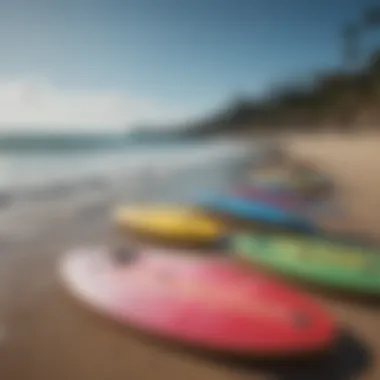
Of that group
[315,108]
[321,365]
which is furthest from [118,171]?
[321,365]

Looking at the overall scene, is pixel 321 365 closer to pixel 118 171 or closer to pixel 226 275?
pixel 226 275

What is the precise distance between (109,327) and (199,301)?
0.18 m

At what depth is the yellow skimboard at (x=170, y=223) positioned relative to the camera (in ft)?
4.28

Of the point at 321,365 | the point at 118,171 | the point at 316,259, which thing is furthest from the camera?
the point at 118,171

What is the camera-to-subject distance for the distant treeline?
1.32 metres

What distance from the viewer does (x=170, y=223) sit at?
1.31 meters

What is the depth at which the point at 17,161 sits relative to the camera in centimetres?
138

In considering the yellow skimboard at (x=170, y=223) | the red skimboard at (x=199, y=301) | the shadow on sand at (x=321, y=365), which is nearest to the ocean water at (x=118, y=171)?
the yellow skimboard at (x=170, y=223)

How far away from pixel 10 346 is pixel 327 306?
0.61 m

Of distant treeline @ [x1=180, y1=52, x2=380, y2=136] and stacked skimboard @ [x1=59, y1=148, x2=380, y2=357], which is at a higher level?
distant treeline @ [x1=180, y1=52, x2=380, y2=136]

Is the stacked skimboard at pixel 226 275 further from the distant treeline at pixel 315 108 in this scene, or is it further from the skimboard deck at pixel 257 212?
the distant treeline at pixel 315 108

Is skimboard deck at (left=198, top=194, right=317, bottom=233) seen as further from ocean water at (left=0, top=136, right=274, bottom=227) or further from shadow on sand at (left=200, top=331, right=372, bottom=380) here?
shadow on sand at (left=200, top=331, right=372, bottom=380)

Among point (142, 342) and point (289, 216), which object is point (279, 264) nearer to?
point (289, 216)

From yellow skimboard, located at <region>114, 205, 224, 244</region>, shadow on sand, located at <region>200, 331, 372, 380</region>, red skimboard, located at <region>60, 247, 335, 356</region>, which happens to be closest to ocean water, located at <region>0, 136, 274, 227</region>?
yellow skimboard, located at <region>114, 205, 224, 244</region>
